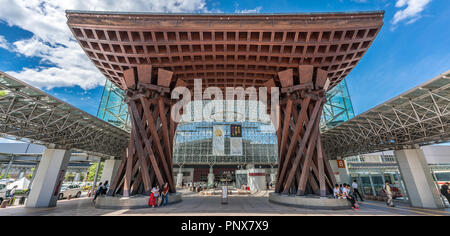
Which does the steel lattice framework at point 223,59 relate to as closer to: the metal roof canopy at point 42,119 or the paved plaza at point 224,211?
the paved plaza at point 224,211

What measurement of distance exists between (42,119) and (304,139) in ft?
65.3

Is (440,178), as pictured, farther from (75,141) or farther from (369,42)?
(75,141)

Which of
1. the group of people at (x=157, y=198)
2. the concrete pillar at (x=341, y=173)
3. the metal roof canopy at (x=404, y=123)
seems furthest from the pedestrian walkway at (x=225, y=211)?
the concrete pillar at (x=341, y=173)

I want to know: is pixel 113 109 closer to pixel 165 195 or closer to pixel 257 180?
pixel 165 195

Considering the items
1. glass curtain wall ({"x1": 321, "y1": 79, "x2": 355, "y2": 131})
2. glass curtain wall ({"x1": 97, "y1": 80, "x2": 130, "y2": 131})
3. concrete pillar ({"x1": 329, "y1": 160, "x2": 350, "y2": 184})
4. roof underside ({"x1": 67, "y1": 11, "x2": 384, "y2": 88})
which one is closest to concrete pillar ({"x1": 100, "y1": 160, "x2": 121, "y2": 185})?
glass curtain wall ({"x1": 97, "y1": 80, "x2": 130, "y2": 131})

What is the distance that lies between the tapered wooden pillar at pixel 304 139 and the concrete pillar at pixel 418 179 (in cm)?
991

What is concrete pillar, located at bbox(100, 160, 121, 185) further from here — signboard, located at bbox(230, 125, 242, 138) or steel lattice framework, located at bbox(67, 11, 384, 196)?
signboard, located at bbox(230, 125, 242, 138)

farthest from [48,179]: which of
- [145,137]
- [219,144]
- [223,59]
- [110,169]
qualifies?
[219,144]

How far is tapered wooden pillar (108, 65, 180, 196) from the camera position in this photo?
1323 cm

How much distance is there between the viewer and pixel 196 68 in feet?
53.3

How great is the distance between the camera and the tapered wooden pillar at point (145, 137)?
13234 mm

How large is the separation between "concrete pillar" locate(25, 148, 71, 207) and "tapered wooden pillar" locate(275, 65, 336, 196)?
1948 centimetres

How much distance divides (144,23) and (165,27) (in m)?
1.42
